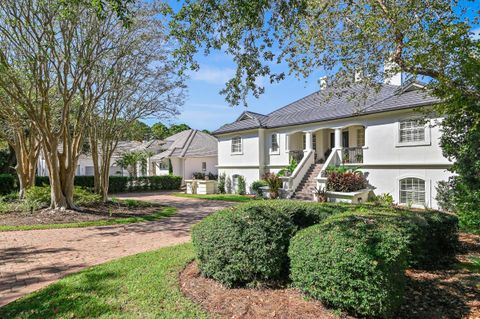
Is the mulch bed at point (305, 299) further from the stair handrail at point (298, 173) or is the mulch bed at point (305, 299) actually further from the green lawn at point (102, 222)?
the stair handrail at point (298, 173)

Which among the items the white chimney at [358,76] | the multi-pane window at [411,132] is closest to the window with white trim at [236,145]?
the multi-pane window at [411,132]

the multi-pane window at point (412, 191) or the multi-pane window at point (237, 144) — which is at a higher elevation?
the multi-pane window at point (237, 144)

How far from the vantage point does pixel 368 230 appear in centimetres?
459

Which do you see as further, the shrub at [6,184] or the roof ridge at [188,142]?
the roof ridge at [188,142]

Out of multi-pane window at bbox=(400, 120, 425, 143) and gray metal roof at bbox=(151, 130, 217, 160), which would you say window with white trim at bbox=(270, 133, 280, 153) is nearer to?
multi-pane window at bbox=(400, 120, 425, 143)

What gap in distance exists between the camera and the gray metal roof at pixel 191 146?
33062 mm

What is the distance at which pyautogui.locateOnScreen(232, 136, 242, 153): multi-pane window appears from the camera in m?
25.1

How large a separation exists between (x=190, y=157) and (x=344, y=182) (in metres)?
19.4

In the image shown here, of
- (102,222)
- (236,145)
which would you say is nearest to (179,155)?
(236,145)

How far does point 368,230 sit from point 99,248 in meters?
7.07

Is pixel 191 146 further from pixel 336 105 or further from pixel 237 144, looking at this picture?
pixel 336 105

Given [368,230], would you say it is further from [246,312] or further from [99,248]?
[99,248]

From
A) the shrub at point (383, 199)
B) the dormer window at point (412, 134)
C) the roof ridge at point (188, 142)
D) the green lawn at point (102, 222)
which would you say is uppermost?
the roof ridge at point (188, 142)

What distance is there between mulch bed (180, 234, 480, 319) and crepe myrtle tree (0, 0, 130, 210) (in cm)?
937
